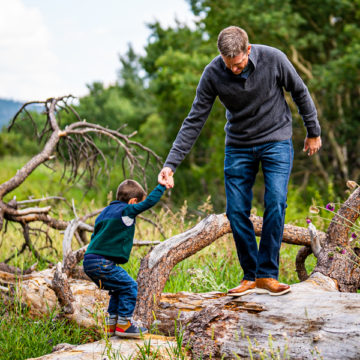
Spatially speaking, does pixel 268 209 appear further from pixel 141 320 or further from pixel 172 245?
pixel 141 320

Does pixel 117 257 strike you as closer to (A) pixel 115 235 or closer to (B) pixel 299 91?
(A) pixel 115 235

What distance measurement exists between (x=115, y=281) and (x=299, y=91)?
2105 mm

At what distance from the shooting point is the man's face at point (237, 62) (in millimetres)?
3482

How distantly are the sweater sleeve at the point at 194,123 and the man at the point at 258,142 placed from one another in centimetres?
1

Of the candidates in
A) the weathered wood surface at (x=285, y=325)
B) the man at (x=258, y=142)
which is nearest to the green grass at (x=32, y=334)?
the weathered wood surface at (x=285, y=325)

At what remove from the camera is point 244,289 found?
12.3 feet

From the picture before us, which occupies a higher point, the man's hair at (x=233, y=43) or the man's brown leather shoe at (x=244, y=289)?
the man's hair at (x=233, y=43)

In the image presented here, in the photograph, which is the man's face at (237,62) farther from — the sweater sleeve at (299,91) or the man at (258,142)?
the sweater sleeve at (299,91)

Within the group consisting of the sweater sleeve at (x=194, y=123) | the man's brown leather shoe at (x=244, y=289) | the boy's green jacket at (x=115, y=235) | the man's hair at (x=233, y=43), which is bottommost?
the man's brown leather shoe at (x=244, y=289)

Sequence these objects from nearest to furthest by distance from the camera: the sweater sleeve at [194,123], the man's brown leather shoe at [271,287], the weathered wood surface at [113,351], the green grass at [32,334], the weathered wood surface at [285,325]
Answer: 1. the weathered wood surface at [285,325]
2. the weathered wood surface at [113,351]
3. the man's brown leather shoe at [271,287]
4. the sweater sleeve at [194,123]
5. the green grass at [32,334]

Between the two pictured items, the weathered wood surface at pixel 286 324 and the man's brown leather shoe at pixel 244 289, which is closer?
the weathered wood surface at pixel 286 324

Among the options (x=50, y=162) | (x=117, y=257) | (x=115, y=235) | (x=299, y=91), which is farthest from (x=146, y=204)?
(x=50, y=162)

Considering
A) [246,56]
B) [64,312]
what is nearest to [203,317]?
[64,312]

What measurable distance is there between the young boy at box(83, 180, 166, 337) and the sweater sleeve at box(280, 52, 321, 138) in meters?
1.49
